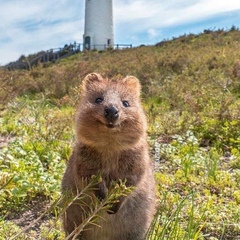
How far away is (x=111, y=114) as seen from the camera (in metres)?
3.31

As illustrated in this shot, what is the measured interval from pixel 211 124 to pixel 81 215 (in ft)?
16.4

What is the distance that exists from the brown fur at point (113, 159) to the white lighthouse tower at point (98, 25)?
3956 cm

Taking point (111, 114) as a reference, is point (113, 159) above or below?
below

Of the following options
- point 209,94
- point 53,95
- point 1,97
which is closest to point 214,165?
point 209,94

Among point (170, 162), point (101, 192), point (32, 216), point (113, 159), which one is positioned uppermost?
point (113, 159)

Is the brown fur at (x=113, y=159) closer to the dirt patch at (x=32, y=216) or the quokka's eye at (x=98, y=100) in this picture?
the quokka's eye at (x=98, y=100)

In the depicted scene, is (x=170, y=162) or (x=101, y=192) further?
(x=170, y=162)

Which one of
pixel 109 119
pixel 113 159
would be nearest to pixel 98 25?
pixel 113 159

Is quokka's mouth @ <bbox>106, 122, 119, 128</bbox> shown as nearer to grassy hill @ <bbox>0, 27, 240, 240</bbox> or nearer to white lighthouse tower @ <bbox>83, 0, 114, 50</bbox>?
grassy hill @ <bbox>0, 27, 240, 240</bbox>

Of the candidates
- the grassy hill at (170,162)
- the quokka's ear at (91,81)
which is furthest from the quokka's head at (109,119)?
the grassy hill at (170,162)

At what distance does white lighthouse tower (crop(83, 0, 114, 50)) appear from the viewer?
4250cm

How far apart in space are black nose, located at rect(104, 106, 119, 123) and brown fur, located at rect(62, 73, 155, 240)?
0.02 meters

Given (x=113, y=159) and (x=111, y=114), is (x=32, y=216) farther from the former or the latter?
(x=111, y=114)

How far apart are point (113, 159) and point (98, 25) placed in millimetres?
40702
